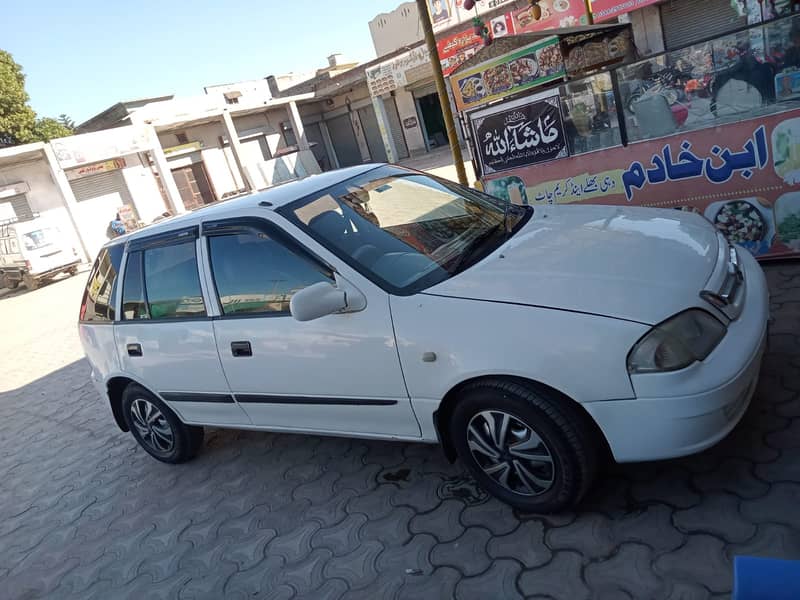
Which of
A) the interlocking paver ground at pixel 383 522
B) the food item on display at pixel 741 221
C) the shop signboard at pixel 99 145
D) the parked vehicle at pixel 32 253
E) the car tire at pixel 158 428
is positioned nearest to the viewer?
the interlocking paver ground at pixel 383 522

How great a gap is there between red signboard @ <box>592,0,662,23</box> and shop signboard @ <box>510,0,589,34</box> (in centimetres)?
54

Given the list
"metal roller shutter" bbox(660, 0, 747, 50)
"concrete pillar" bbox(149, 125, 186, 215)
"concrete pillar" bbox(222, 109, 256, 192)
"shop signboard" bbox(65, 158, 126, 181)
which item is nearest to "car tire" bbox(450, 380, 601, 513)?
"metal roller shutter" bbox(660, 0, 747, 50)

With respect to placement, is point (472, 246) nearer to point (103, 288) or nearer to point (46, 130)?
point (103, 288)

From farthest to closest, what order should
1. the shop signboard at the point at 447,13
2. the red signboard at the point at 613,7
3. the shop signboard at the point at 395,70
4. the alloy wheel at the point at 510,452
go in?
the shop signboard at the point at 395,70 < the shop signboard at the point at 447,13 < the red signboard at the point at 613,7 < the alloy wheel at the point at 510,452

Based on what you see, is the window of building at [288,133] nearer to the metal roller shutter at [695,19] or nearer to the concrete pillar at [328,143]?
the concrete pillar at [328,143]

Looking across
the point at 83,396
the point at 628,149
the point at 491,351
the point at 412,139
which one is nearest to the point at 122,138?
the point at 412,139

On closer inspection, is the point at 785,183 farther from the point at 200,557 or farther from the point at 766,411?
the point at 200,557

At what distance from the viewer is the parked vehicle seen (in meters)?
18.0

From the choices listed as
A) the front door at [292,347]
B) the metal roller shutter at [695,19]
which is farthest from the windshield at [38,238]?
the metal roller shutter at [695,19]

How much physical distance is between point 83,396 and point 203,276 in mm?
4129

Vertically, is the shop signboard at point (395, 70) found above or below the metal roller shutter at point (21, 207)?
above

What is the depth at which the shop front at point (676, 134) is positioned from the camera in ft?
14.5

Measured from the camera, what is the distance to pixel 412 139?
27109 millimetres

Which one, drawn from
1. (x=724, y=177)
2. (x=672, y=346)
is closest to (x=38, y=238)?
(x=724, y=177)
